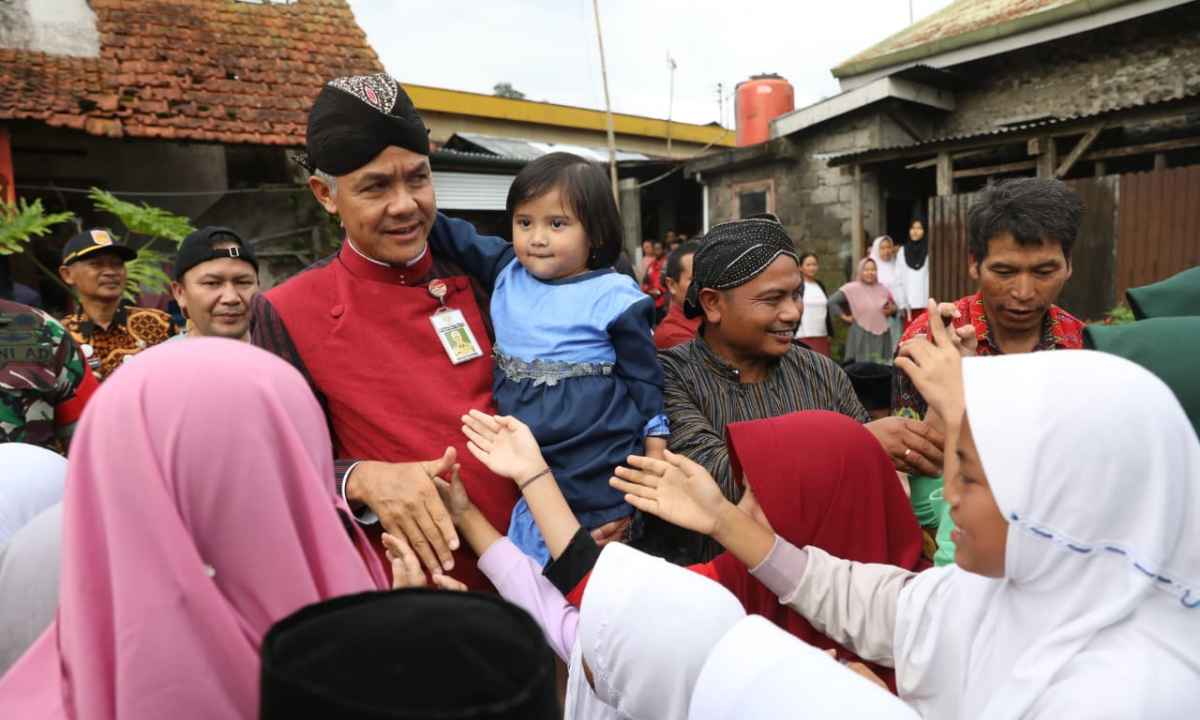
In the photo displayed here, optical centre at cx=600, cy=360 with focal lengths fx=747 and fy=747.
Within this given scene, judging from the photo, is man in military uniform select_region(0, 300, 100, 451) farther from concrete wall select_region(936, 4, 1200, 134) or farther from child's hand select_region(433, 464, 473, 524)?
concrete wall select_region(936, 4, 1200, 134)

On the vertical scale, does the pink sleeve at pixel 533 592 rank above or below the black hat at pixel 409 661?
below

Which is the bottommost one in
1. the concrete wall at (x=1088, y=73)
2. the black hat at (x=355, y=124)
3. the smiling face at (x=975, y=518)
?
the smiling face at (x=975, y=518)

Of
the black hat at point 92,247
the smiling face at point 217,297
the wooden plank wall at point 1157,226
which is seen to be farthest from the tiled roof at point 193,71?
the wooden plank wall at point 1157,226

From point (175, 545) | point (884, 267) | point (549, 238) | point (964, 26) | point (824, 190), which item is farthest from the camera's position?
point (824, 190)

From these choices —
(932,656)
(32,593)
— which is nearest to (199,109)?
(32,593)

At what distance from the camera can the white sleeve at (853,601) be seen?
1.65m

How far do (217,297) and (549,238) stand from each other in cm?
214

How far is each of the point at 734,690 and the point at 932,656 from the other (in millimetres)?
630

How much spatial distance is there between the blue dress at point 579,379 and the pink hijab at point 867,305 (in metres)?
7.02

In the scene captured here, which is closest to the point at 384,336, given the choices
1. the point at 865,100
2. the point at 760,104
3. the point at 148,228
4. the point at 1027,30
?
the point at 148,228

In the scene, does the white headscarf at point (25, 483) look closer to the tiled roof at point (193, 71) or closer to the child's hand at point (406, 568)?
the child's hand at point (406, 568)

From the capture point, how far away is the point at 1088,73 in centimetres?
939

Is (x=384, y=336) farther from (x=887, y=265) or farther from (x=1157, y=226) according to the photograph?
(x=887, y=265)

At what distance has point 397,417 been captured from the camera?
1899 mm
